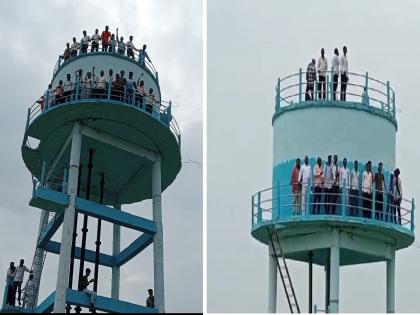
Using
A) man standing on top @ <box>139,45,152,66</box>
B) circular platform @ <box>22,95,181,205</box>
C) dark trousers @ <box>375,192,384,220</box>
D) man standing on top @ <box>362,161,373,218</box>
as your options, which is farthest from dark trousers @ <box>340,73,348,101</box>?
man standing on top @ <box>139,45,152,66</box>

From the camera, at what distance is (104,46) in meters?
30.9

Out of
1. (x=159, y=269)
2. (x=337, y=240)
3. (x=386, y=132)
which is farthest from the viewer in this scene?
(x=159, y=269)

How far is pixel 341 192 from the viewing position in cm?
2261

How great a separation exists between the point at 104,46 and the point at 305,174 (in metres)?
11.9

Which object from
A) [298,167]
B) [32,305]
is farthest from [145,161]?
[298,167]

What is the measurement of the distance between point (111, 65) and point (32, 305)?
10.2 meters

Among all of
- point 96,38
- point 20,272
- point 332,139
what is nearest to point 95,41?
point 96,38

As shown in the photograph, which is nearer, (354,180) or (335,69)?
(354,180)

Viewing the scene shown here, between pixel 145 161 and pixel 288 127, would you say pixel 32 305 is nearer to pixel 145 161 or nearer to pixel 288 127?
pixel 145 161

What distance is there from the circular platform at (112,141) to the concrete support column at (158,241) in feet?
2.31

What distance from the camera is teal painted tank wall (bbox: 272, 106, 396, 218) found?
23.6m

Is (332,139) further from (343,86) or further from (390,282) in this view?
(390,282)

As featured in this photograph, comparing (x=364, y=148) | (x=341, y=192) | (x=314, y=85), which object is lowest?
(x=341, y=192)

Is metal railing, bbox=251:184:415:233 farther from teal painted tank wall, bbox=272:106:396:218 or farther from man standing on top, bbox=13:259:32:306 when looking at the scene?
man standing on top, bbox=13:259:32:306
